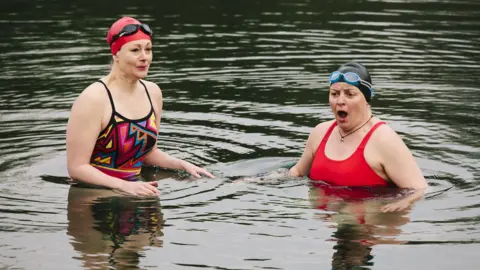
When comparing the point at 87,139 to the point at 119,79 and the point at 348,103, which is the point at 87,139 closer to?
the point at 119,79

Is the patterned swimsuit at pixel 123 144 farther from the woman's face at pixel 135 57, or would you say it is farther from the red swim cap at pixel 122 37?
the red swim cap at pixel 122 37

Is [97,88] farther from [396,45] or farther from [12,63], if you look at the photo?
[396,45]

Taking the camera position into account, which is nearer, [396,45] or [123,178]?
[123,178]

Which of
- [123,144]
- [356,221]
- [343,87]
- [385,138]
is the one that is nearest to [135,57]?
[123,144]

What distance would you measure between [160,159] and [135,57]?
1.46 metres

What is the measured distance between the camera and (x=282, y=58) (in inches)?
693

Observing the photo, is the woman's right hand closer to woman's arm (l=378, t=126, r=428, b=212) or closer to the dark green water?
the dark green water

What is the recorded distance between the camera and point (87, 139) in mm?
10000

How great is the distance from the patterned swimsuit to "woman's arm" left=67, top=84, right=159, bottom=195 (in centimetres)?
20

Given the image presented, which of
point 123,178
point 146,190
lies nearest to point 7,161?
point 123,178

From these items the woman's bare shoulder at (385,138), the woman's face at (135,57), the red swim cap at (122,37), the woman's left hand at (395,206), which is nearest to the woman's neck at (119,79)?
the woman's face at (135,57)

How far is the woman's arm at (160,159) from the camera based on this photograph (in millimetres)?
10844

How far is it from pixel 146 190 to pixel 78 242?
1147mm

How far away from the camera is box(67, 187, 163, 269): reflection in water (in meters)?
8.43
